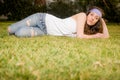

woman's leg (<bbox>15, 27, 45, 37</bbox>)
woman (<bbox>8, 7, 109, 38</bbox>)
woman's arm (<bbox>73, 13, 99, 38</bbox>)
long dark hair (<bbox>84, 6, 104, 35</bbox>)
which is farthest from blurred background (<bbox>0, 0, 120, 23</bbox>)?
woman's arm (<bbox>73, 13, 99, 38</bbox>)

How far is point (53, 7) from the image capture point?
103 ft

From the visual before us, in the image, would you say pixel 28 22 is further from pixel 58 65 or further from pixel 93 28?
pixel 58 65

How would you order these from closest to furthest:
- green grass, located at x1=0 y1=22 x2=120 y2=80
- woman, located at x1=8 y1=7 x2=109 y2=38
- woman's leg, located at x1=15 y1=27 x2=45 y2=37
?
green grass, located at x1=0 y1=22 x2=120 y2=80 < woman, located at x1=8 y1=7 x2=109 y2=38 < woman's leg, located at x1=15 y1=27 x2=45 y2=37

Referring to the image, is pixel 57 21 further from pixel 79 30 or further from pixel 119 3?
pixel 119 3

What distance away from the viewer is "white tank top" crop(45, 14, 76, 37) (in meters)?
8.49

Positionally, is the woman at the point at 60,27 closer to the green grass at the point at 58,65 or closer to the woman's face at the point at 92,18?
the woman's face at the point at 92,18

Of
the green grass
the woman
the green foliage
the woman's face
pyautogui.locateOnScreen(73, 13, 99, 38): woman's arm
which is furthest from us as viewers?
the green foliage

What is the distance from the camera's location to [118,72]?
4.09 metres

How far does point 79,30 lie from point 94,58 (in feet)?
10.3

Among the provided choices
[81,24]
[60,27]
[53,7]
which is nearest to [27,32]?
[60,27]

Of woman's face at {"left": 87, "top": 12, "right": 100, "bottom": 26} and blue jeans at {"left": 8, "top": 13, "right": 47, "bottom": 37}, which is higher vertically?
woman's face at {"left": 87, "top": 12, "right": 100, "bottom": 26}

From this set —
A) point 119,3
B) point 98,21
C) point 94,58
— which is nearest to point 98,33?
point 98,21

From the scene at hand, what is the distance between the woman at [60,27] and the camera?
8219 millimetres

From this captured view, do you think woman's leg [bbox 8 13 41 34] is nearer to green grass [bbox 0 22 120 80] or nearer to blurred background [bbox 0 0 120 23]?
green grass [bbox 0 22 120 80]
